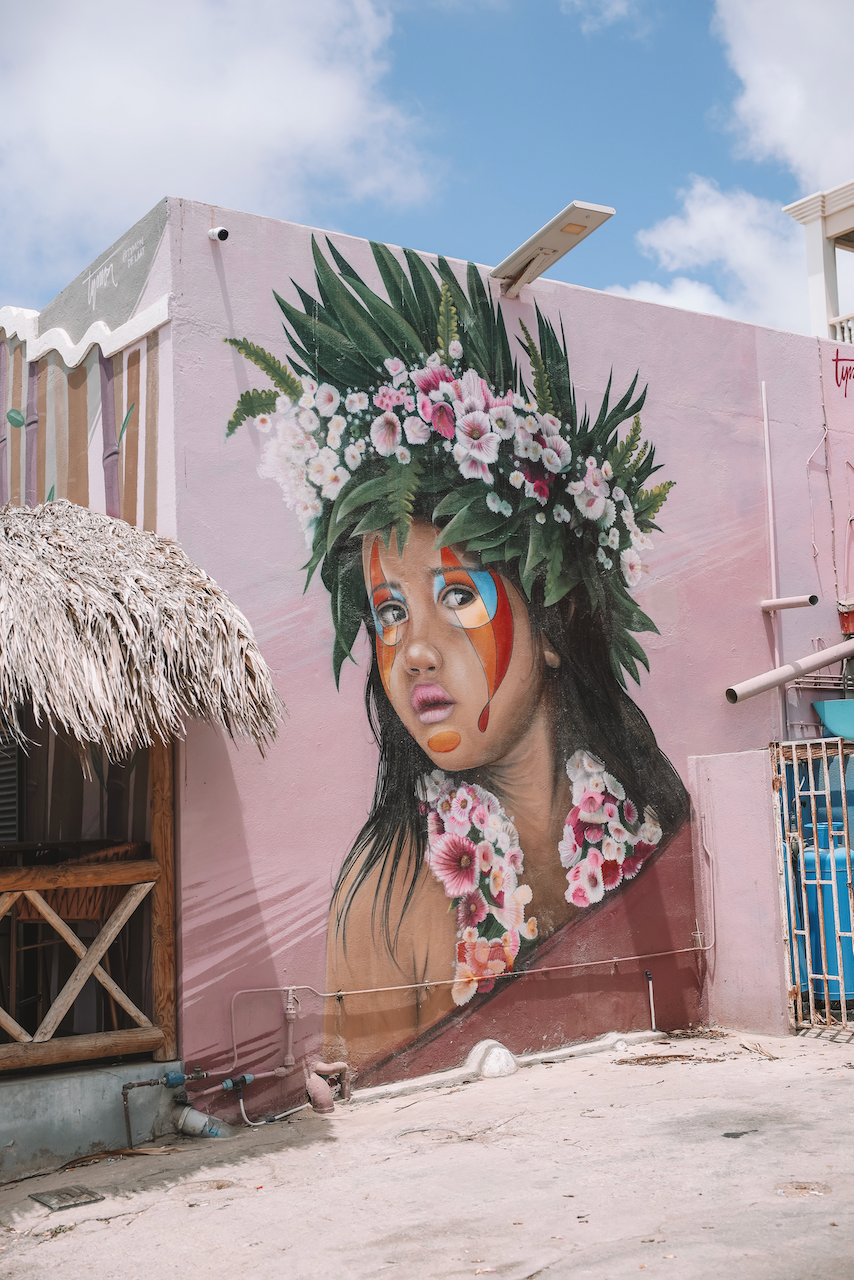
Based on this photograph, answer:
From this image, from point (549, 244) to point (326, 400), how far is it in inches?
79.6

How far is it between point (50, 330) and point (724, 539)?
5.79m

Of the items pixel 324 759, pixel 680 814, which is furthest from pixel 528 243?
pixel 680 814

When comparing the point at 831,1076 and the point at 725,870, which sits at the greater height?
the point at 725,870

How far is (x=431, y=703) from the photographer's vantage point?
8219mm

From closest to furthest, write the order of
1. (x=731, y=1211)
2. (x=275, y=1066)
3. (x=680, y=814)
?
(x=731, y=1211) → (x=275, y=1066) → (x=680, y=814)

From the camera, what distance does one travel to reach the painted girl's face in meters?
8.11

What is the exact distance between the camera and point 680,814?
9477 mm

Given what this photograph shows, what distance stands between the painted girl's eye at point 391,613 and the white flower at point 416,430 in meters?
1.17

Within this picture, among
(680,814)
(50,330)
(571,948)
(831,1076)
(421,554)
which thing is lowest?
(831,1076)

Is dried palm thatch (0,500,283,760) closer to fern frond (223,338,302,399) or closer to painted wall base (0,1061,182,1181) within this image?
fern frond (223,338,302,399)

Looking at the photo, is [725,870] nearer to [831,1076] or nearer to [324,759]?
[831,1076]

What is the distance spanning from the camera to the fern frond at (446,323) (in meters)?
8.48

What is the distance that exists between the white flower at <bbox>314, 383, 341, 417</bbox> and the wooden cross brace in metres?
3.32

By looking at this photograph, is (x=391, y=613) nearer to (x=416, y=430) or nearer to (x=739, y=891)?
(x=416, y=430)
